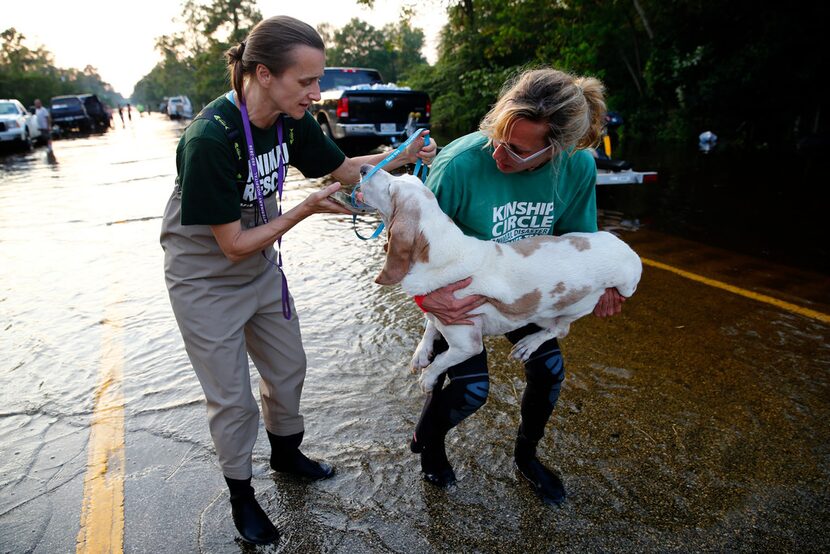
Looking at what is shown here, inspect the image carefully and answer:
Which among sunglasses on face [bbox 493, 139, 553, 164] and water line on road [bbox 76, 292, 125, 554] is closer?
sunglasses on face [bbox 493, 139, 553, 164]

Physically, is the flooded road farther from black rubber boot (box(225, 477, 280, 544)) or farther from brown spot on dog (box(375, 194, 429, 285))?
brown spot on dog (box(375, 194, 429, 285))

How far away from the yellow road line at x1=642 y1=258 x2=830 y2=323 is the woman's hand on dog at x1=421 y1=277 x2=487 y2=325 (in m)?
3.95

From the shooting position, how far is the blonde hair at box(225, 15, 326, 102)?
90.6 inches

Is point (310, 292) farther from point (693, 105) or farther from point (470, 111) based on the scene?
point (470, 111)

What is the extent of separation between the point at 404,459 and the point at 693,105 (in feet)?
61.9

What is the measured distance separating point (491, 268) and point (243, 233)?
115 cm

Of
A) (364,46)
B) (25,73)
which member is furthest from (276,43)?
(364,46)

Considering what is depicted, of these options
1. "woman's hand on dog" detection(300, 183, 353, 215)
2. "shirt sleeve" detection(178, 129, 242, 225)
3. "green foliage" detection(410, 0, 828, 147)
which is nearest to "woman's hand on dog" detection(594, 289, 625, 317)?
"woman's hand on dog" detection(300, 183, 353, 215)

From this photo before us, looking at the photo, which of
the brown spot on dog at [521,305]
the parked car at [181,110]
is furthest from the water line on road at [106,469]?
the parked car at [181,110]

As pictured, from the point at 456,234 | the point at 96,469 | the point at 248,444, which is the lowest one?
the point at 96,469

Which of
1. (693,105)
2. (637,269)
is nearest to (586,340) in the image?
(637,269)

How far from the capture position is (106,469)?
10.5ft

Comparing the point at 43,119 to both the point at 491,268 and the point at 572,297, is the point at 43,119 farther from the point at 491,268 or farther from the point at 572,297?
the point at 572,297

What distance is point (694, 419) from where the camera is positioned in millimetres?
3480
